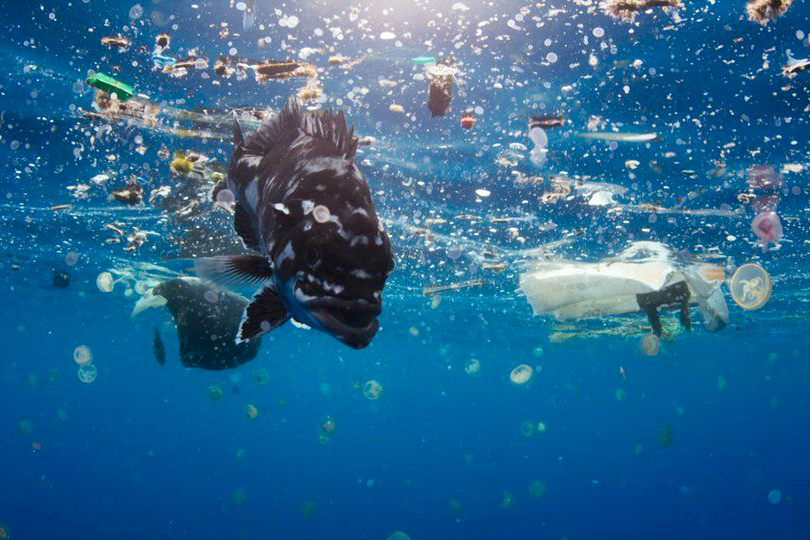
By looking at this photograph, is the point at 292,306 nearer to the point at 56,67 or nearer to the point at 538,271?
the point at 56,67

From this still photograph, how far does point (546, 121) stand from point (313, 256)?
8789 mm

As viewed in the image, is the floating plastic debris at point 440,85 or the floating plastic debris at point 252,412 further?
the floating plastic debris at point 252,412

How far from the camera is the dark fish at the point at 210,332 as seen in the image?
11805 mm

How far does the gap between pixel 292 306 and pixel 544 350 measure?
5232 centimetres

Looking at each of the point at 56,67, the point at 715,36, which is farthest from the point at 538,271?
the point at 56,67

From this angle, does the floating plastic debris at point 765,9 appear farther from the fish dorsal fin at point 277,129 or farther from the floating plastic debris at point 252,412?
the floating plastic debris at point 252,412

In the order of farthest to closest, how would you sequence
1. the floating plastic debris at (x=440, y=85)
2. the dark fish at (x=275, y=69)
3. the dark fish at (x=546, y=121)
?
the dark fish at (x=546, y=121) < the dark fish at (x=275, y=69) < the floating plastic debris at (x=440, y=85)

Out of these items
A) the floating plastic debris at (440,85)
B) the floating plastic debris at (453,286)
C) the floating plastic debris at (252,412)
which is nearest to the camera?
the floating plastic debris at (440,85)

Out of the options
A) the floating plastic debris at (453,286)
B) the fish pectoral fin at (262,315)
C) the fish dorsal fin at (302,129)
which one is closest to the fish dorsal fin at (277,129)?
the fish dorsal fin at (302,129)

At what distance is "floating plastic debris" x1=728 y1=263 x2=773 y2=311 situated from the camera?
20039mm

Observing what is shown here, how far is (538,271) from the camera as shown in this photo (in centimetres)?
2075

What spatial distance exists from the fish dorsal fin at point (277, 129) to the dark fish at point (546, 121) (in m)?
7.72

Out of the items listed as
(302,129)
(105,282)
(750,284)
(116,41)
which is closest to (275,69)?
(116,41)

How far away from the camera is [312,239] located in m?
2.15
